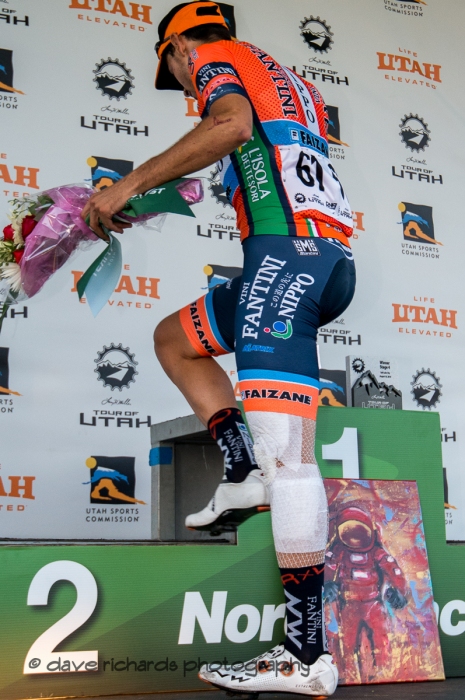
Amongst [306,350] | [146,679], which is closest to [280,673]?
[146,679]

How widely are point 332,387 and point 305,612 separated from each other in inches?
85.1

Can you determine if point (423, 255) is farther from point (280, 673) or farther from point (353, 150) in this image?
point (280, 673)

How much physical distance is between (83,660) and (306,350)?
0.79 metres

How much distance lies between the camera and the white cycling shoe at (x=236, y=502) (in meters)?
1.61

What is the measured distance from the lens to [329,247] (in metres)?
1.68

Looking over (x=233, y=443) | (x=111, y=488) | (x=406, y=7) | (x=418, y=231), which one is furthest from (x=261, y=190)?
(x=406, y=7)

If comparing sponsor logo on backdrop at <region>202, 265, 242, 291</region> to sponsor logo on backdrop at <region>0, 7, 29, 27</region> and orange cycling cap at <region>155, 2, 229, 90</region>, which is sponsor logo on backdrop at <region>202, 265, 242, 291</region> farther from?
orange cycling cap at <region>155, 2, 229, 90</region>

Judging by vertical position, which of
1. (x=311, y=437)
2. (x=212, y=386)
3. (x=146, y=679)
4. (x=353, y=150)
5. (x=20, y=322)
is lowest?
(x=146, y=679)

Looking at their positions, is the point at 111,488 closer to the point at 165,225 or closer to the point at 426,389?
the point at 165,225

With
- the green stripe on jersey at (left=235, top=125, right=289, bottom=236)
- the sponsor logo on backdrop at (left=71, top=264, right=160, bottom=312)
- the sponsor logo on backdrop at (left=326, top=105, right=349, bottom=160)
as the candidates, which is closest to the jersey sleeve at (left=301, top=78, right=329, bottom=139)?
the green stripe on jersey at (left=235, top=125, right=289, bottom=236)

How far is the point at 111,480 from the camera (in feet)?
10.6

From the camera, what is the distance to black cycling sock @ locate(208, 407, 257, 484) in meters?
1.69

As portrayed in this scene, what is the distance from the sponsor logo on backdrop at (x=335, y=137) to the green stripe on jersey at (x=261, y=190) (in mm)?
2409

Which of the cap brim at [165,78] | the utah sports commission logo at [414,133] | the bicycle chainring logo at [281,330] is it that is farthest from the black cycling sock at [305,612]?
the utah sports commission logo at [414,133]
